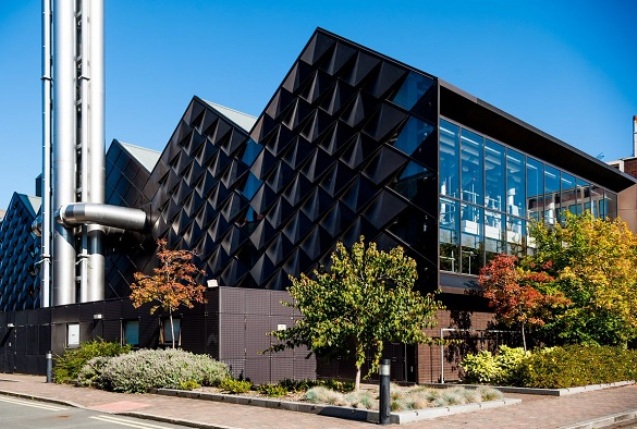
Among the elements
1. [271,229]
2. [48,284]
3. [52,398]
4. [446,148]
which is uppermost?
[446,148]

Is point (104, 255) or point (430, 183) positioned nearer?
point (430, 183)

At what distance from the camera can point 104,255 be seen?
4847cm

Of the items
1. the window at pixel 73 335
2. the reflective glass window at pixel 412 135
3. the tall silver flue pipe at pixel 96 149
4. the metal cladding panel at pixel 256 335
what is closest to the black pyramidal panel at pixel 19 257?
the tall silver flue pipe at pixel 96 149

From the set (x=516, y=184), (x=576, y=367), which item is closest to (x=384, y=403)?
(x=576, y=367)

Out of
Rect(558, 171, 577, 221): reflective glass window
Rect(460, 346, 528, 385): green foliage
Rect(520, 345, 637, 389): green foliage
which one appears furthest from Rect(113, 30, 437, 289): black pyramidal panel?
Rect(558, 171, 577, 221): reflective glass window

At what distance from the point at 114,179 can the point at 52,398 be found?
31.1m

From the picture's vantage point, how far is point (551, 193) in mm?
39688

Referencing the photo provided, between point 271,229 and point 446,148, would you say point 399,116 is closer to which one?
point 446,148

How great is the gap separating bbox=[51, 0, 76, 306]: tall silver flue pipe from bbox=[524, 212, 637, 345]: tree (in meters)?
30.0

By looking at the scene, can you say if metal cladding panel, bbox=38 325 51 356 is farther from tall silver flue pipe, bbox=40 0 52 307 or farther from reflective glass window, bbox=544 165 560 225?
reflective glass window, bbox=544 165 560 225

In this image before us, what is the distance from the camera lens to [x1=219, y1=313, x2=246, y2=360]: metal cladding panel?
28.3 metres

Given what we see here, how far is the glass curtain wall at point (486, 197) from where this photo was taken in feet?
103

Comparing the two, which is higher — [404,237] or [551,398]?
[404,237]

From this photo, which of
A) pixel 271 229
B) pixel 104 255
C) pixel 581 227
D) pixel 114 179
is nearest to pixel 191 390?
pixel 271 229
